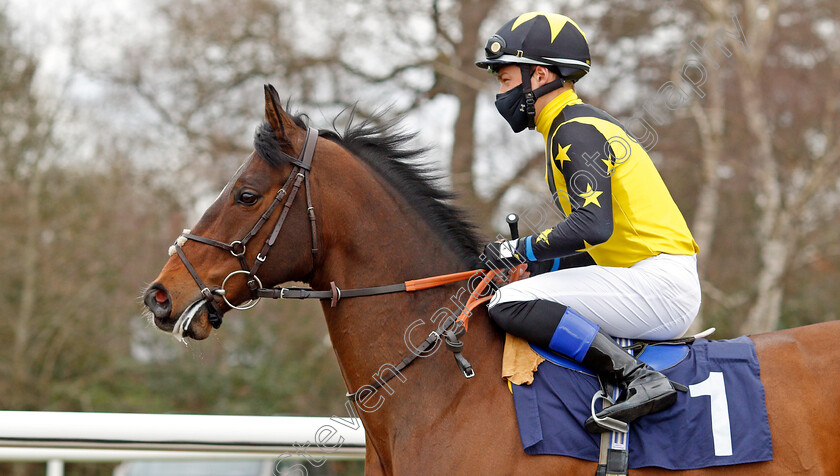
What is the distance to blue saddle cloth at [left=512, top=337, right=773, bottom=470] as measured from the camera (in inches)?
110

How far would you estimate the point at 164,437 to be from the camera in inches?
152

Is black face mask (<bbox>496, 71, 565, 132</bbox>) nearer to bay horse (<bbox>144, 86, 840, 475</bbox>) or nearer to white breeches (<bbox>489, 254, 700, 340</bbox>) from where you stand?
bay horse (<bbox>144, 86, 840, 475</bbox>)

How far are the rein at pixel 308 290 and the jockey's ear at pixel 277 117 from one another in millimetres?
A: 89

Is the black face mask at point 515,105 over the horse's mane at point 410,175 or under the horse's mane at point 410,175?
over

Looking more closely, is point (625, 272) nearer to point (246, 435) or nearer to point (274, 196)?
point (274, 196)

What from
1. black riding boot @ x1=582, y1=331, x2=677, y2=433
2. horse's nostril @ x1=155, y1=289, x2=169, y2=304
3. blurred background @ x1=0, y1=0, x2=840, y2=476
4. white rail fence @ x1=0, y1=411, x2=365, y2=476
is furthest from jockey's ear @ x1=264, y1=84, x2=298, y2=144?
blurred background @ x1=0, y1=0, x2=840, y2=476

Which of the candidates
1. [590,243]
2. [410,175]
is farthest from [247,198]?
[590,243]

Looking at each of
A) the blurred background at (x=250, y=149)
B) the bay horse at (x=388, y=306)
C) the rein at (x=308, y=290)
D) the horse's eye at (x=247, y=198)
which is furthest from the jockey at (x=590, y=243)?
the blurred background at (x=250, y=149)

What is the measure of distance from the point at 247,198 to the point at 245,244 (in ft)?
0.61

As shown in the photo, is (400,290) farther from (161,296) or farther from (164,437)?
(164,437)

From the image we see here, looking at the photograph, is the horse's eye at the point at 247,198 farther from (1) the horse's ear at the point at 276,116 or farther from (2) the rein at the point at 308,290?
(1) the horse's ear at the point at 276,116

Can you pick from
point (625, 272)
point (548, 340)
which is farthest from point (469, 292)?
point (625, 272)

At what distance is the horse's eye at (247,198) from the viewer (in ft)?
9.96

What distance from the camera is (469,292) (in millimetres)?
3160
